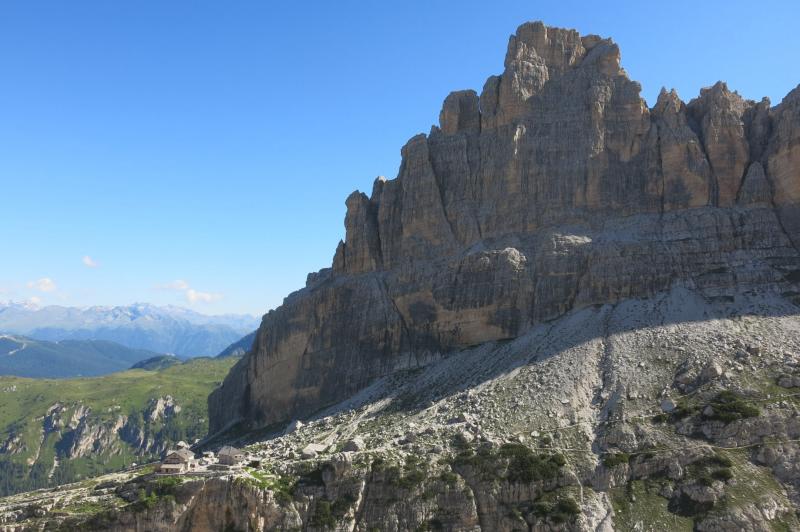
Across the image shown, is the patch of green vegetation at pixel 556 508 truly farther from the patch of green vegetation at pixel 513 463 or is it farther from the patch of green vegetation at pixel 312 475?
the patch of green vegetation at pixel 312 475

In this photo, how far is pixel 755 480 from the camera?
2908 inches

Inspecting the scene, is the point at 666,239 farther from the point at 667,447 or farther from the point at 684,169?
the point at 667,447

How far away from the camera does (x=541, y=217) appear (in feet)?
388

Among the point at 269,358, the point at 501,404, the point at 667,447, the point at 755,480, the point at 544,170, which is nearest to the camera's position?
the point at 755,480

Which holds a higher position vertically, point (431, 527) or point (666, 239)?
point (666, 239)

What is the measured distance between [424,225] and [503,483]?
5700 centimetres

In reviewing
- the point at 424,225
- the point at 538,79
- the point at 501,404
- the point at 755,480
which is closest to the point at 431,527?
the point at 501,404

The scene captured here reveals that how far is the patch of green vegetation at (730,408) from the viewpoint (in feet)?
261

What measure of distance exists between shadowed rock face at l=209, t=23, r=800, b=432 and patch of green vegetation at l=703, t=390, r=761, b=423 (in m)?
25.1

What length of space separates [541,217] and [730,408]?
46756 millimetres

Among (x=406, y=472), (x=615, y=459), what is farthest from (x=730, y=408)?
(x=406, y=472)

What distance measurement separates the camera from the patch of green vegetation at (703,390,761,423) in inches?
3137

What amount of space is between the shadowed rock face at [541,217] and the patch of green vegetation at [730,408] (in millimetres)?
25118

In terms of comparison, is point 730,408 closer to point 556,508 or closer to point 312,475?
point 556,508
